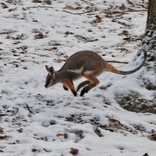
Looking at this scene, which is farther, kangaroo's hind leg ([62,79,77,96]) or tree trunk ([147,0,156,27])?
tree trunk ([147,0,156,27])

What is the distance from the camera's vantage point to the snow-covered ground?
426cm

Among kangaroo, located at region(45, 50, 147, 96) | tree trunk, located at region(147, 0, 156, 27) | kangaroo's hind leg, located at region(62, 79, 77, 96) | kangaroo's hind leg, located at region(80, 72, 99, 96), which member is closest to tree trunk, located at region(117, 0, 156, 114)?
tree trunk, located at region(147, 0, 156, 27)

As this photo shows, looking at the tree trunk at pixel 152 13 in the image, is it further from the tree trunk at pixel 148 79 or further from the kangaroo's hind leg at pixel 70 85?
the kangaroo's hind leg at pixel 70 85

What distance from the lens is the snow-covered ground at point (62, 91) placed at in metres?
4.26

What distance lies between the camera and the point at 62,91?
232 inches

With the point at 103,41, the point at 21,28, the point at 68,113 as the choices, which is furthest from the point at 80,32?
the point at 68,113

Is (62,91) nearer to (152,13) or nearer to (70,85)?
(70,85)

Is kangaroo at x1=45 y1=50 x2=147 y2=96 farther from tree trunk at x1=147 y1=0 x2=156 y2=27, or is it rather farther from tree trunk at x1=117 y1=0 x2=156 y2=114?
tree trunk at x1=147 y1=0 x2=156 y2=27

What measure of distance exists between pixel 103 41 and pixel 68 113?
382 centimetres

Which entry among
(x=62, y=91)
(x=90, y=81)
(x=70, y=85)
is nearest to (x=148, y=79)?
(x=90, y=81)

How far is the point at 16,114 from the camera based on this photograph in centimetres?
503

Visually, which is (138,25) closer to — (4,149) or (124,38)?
(124,38)

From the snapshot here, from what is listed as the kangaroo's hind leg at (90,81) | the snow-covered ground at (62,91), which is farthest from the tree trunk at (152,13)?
the kangaroo's hind leg at (90,81)

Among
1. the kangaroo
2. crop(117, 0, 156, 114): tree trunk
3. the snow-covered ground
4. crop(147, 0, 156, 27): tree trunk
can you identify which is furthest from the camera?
crop(147, 0, 156, 27): tree trunk
